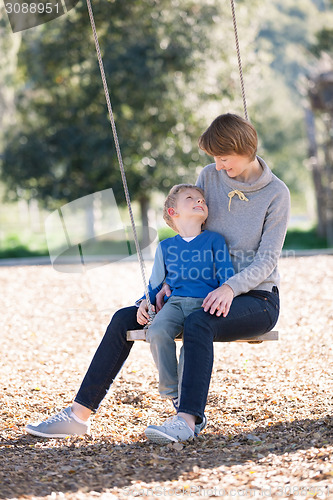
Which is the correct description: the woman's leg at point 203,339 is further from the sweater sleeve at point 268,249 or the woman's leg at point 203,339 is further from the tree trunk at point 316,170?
the tree trunk at point 316,170

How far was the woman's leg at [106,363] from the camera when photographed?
3045 mm

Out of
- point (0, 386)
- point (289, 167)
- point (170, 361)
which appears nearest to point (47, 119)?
point (0, 386)

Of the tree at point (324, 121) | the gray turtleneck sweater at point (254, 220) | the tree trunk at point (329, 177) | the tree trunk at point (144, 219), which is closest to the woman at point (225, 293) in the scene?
the gray turtleneck sweater at point (254, 220)

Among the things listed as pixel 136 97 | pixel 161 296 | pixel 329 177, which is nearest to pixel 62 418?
pixel 161 296

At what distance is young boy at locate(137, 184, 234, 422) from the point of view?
9.66ft

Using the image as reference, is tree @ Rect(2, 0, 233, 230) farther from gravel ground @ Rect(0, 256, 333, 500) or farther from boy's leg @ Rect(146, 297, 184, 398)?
boy's leg @ Rect(146, 297, 184, 398)

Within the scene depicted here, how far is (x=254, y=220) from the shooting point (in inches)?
124

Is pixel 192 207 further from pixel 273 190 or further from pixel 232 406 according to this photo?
pixel 232 406

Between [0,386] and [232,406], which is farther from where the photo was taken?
[0,386]

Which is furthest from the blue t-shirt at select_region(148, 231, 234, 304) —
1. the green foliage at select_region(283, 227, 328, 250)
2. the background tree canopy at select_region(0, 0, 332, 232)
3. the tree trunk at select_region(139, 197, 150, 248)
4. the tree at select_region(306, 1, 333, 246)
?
the tree trunk at select_region(139, 197, 150, 248)

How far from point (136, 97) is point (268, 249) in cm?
1283

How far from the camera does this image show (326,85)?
11484 mm

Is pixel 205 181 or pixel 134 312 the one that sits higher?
pixel 205 181

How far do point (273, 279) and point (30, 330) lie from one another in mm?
3364
